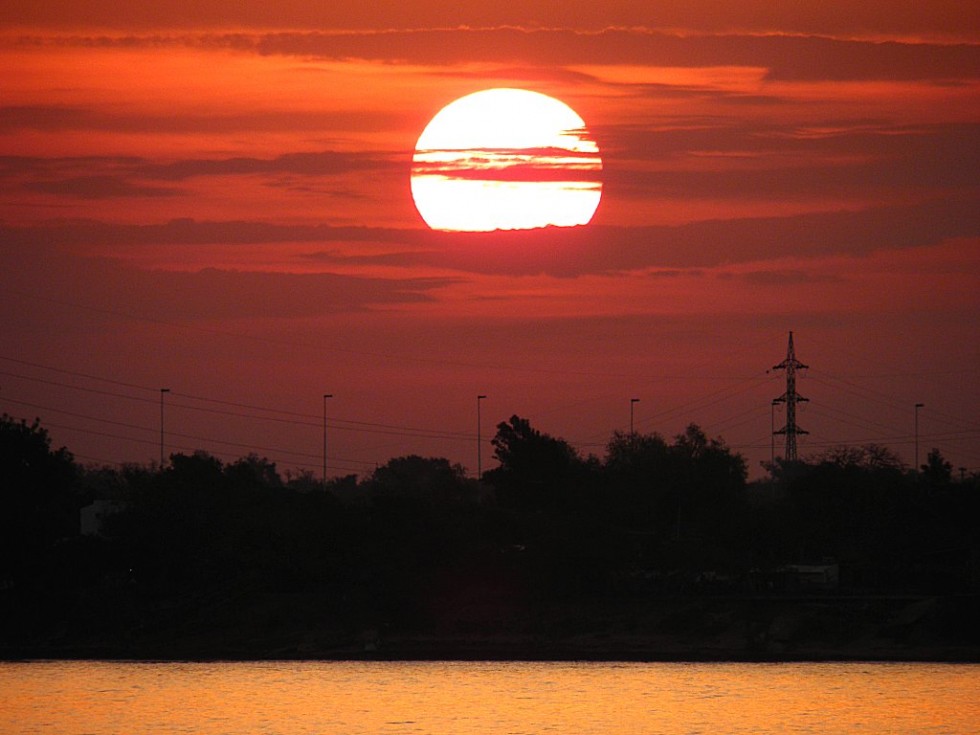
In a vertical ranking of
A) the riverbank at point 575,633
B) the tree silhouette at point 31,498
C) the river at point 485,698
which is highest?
the tree silhouette at point 31,498

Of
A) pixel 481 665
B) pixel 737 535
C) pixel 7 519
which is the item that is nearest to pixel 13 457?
pixel 7 519

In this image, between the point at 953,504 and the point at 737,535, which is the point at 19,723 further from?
the point at 953,504

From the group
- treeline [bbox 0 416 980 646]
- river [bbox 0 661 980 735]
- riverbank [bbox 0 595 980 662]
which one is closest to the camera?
river [bbox 0 661 980 735]

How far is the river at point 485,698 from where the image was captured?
101750 millimetres

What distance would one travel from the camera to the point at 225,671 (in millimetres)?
128000

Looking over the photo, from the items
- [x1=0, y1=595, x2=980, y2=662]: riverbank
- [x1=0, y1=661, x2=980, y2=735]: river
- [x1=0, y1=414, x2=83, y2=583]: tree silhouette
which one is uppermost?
[x1=0, y1=414, x2=83, y2=583]: tree silhouette

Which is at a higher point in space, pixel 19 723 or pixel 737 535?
pixel 737 535

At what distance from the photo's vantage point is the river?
10175cm

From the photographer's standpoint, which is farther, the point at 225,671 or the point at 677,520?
the point at 677,520

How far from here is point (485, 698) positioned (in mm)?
113125

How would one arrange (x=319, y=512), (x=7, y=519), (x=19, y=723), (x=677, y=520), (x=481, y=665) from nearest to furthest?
1. (x=19, y=723)
2. (x=481, y=665)
3. (x=7, y=519)
4. (x=319, y=512)
5. (x=677, y=520)

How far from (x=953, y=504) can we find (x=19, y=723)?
248 ft

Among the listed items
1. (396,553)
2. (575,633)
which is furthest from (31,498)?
(575,633)

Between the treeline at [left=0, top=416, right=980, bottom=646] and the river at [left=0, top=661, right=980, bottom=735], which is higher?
the treeline at [left=0, top=416, right=980, bottom=646]
